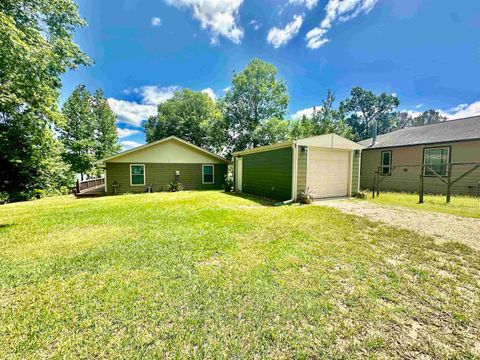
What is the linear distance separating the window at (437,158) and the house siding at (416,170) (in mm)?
220

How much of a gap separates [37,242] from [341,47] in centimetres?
1501

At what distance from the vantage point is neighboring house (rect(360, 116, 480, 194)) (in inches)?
416

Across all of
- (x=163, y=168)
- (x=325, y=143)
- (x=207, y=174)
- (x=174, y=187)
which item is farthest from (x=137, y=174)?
(x=325, y=143)

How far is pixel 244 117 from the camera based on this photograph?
21531mm

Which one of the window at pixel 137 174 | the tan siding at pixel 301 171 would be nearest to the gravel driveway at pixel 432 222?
the tan siding at pixel 301 171

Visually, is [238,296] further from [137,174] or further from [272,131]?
[272,131]

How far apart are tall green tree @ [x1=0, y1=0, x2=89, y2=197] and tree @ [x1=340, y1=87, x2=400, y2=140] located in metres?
38.2

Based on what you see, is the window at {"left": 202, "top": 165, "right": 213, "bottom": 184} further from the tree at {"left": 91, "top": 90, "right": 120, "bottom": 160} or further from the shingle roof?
the tree at {"left": 91, "top": 90, "right": 120, "bottom": 160}

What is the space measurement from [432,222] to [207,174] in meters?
12.5

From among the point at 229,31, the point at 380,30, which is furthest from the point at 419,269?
the point at 229,31

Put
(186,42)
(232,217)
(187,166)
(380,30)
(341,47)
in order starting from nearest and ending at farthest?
(232,217)
(380,30)
(341,47)
(186,42)
(187,166)

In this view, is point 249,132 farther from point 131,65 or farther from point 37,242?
point 37,242

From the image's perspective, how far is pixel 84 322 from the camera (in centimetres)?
194

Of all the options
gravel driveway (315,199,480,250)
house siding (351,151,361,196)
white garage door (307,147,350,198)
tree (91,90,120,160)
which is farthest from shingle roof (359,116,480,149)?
tree (91,90,120,160)
